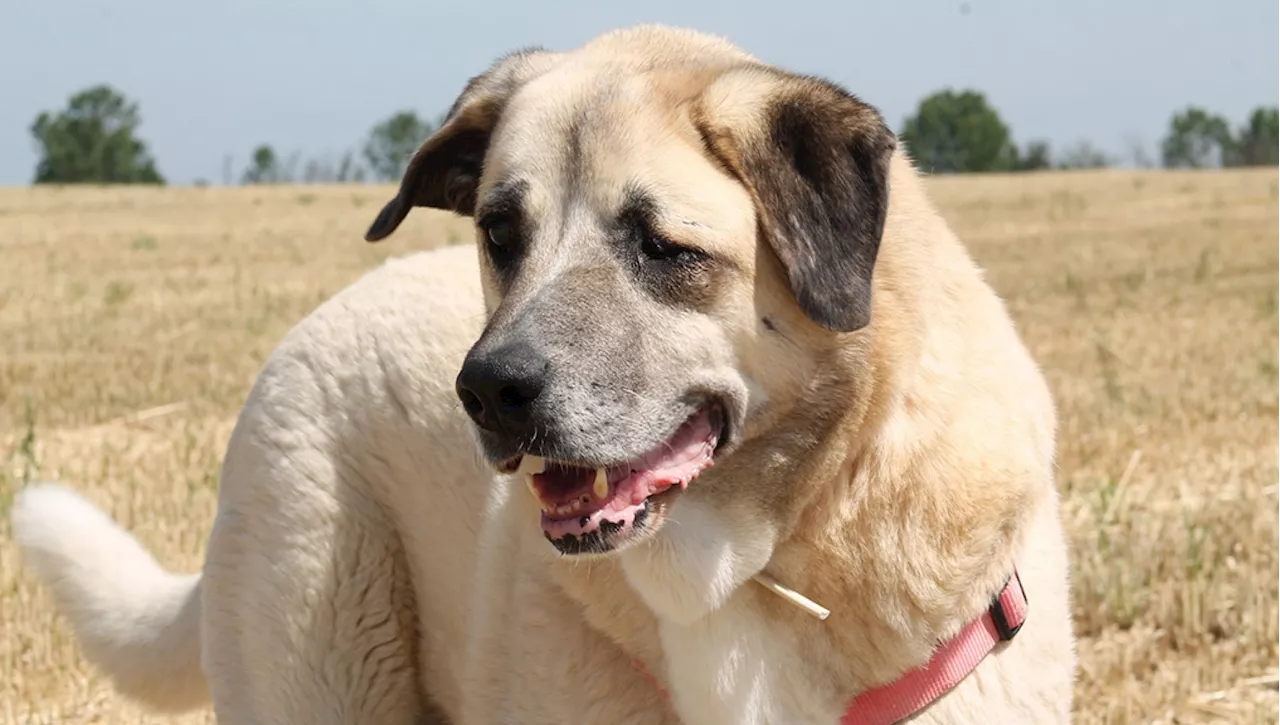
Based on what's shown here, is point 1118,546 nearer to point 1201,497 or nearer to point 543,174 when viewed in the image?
point 1201,497

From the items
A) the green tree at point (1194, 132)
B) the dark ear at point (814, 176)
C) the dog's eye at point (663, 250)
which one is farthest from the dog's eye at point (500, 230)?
the green tree at point (1194, 132)

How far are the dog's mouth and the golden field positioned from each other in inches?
77.9

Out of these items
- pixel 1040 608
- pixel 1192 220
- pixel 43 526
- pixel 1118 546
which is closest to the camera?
pixel 1040 608

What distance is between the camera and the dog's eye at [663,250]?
108 inches

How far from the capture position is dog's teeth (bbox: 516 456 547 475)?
9.36 feet

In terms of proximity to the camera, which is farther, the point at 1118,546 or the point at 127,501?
the point at 127,501

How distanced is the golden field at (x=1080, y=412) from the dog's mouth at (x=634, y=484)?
198 cm

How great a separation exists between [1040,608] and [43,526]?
2801mm

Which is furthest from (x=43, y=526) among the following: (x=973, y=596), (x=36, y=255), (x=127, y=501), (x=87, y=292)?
(x=36, y=255)

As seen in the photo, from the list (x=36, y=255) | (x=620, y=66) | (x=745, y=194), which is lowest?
(x=36, y=255)

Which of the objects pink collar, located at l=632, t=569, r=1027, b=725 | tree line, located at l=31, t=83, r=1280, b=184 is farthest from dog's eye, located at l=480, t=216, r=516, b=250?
tree line, located at l=31, t=83, r=1280, b=184

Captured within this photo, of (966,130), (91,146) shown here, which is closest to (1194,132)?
(966,130)

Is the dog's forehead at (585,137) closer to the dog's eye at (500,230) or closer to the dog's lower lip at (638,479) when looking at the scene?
the dog's eye at (500,230)

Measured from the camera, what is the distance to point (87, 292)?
15836 mm
